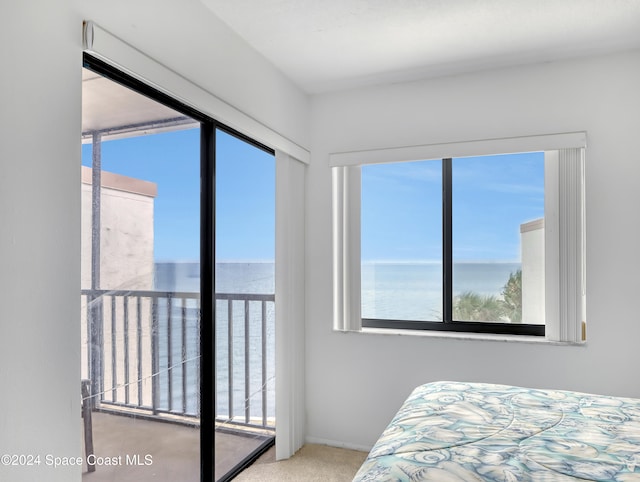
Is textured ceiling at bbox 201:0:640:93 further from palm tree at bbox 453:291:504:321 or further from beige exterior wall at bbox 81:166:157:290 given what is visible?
palm tree at bbox 453:291:504:321

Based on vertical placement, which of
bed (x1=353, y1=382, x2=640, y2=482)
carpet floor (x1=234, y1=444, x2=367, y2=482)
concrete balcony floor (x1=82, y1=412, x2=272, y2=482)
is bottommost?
carpet floor (x1=234, y1=444, x2=367, y2=482)

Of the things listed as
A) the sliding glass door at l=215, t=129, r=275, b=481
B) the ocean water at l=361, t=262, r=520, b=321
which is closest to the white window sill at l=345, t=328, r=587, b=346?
the ocean water at l=361, t=262, r=520, b=321

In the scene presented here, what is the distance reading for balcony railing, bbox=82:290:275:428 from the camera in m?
1.83

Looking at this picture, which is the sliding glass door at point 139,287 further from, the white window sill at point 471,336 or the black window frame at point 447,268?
the black window frame at point 447,268

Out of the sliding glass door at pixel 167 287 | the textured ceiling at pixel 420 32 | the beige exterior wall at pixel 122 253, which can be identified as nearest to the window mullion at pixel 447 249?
the textured ceiling at pixel 420 32

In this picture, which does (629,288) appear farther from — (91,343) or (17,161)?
(17,161)

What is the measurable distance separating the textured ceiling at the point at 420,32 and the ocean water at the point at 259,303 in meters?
1.28

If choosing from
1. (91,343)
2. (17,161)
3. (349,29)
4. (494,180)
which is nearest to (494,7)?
(349,29)

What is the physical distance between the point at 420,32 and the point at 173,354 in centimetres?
209

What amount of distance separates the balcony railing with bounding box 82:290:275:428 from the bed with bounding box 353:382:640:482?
3.44 feet

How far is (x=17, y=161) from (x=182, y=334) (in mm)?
1141

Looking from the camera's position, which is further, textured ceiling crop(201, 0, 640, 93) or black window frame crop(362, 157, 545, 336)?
black window frame crop(362, 157, 545, 336)

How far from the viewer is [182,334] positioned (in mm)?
2256

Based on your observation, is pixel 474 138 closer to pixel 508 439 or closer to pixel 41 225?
pixel 508 439
